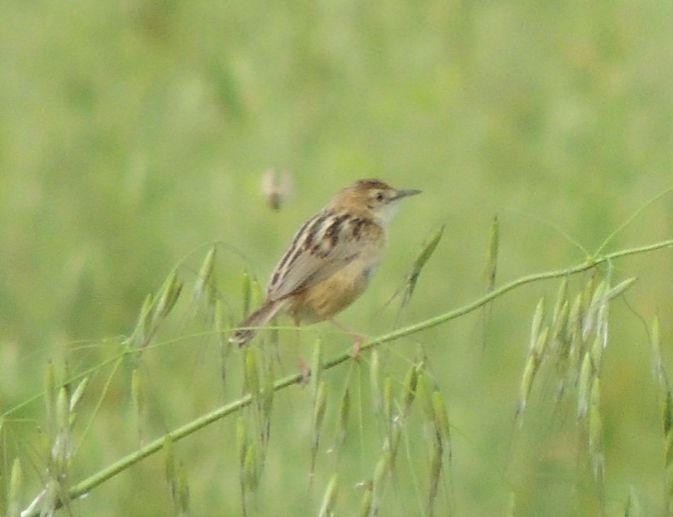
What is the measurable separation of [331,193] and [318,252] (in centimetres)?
235

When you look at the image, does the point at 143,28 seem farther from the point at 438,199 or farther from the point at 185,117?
the point at 438,199

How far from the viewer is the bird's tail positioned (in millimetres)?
3541

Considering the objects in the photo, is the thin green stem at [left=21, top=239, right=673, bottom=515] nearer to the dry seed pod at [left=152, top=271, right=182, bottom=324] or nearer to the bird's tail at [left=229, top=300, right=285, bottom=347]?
the dry seed pod at [left=152, top=271, right=182, bottom=324]

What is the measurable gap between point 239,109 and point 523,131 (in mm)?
1577

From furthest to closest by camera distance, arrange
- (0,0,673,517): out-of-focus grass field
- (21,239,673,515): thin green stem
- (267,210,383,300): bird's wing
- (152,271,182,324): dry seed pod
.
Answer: (0,0,673,517): out-of-focus grass field < (267,210,383,300): bird's wing < (152,271,182,324): dry seed pod < (21,239,673,515): thin green stem

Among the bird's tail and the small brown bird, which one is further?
the small brown bird

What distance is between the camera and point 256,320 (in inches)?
154

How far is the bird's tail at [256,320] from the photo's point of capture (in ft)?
11.6

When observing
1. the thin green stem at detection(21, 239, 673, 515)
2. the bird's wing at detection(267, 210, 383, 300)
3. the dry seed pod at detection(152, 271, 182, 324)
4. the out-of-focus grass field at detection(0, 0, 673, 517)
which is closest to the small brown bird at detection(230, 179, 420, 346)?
the bird's wing at detection(267, 210, 383, 300)

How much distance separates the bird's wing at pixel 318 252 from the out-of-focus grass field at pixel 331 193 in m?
0.55

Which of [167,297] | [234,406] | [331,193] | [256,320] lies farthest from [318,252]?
[331,193]

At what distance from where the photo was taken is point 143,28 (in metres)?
8.59

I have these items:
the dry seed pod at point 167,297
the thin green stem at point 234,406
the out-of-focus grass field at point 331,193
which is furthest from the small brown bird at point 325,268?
the thin green stem at point 234,406

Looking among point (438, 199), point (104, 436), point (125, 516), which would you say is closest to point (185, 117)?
point (438, 199)
